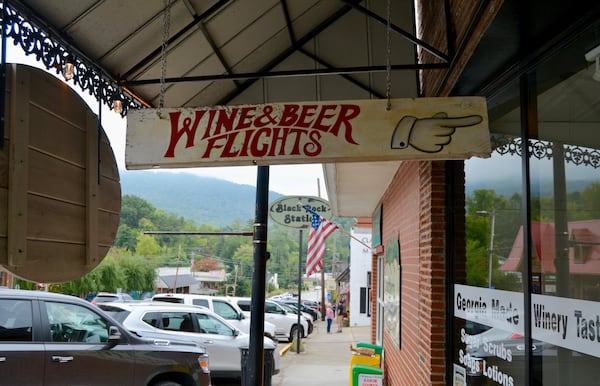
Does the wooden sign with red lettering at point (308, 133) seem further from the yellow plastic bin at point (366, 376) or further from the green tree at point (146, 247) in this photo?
Result: the green tree at point (146, 247)

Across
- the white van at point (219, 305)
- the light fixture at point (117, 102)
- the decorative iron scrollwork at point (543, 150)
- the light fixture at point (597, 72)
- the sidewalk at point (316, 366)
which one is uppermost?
the light fixture at point (117, 102)

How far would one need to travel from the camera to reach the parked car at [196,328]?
37.2 ft

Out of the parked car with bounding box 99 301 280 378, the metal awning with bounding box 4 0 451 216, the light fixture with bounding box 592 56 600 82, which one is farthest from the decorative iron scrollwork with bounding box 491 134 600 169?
the parked car with bounding box 99 301 280 378

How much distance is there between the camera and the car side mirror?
748 cm

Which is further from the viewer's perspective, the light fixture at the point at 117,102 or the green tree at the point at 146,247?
the green tree at the point at 146,247

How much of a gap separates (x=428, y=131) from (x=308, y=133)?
0.71m

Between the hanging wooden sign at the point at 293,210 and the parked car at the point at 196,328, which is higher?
the hanging wooden sign at the point at 293,210

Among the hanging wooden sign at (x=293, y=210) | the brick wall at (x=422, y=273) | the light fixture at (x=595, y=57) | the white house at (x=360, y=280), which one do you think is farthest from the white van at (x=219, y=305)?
the white house at (x=360, y=280)

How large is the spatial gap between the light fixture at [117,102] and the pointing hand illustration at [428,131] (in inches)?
89.0

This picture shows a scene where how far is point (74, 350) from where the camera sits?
273 inches

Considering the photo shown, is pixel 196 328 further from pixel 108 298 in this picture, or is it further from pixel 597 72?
pixel 108 298

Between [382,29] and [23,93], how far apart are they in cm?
401

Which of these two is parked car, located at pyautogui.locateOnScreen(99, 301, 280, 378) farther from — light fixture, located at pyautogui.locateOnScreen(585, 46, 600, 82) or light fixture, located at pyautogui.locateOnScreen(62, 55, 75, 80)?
light fixture, located at pyautogui.locateOnScreen(585, 46, 600, 82)

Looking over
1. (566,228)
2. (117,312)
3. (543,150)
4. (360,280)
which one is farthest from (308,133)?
(360,280)
